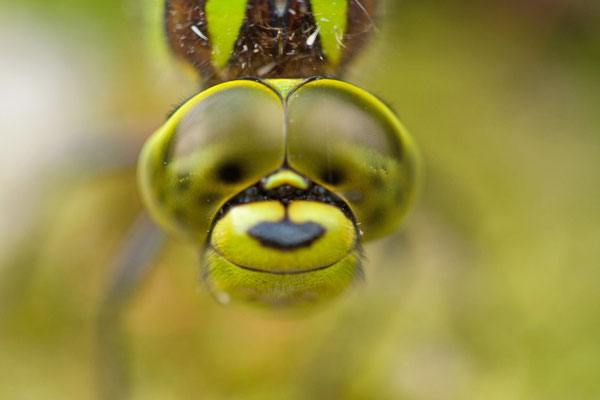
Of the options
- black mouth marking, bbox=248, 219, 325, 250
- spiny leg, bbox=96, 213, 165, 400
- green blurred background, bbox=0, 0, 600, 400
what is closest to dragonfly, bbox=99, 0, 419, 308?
black mouth marking, bbox=248, 219, 325, 250

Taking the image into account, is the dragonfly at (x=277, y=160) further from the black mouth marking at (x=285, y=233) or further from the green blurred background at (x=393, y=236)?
the green blurred background at (x=393, y=236)

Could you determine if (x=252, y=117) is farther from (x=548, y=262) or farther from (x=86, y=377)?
(x=548, y=262)

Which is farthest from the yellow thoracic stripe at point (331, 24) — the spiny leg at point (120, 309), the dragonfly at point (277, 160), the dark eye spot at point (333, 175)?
the spiny leg at point (120, 309)

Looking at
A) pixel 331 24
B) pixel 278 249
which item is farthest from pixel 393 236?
pixel 278 249

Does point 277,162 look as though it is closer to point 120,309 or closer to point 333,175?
point 333,175

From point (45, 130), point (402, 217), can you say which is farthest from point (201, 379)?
point (45, 130)

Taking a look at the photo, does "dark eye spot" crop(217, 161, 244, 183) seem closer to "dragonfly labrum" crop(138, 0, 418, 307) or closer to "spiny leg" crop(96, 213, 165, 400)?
"dragonfly labrum" crop(138, 0, 418, 307)
